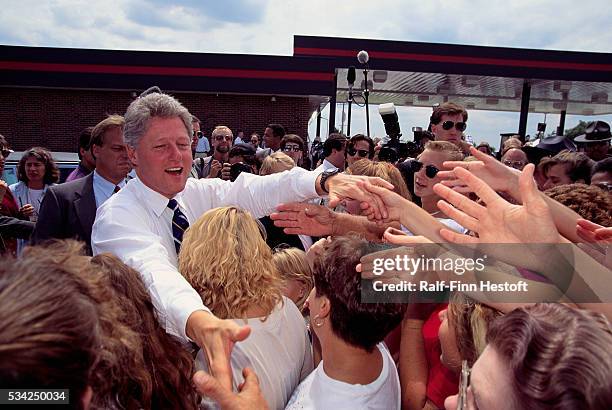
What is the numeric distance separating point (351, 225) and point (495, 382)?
171 centimetres

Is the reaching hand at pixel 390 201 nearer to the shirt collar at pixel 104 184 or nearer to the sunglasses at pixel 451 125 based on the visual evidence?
the shirt collar at pixel 104 184

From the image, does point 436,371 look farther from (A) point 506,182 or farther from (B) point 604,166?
(B) point 604,166

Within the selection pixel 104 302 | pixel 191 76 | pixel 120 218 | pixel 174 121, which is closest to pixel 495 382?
pixel 104 302

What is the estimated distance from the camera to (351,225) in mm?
2732

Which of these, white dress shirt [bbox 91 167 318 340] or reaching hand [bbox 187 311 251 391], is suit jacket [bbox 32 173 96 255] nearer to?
white dress shirt [bbox 91 167 318 340]

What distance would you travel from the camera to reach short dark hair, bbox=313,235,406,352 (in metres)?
1.84

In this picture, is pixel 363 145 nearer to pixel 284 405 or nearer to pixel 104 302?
pixel 284 405

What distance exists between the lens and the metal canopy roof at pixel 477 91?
1844cm

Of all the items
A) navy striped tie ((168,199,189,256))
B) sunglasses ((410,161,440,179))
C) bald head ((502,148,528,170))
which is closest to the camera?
navy striped tie ((168,199,189,256))

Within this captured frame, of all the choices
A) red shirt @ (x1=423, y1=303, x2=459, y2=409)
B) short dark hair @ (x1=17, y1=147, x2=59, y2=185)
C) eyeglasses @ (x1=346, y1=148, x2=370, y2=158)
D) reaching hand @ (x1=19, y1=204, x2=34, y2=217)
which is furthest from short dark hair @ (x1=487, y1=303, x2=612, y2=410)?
short dark hair @ (x1=17, y1=147, x2=59, y2=185)

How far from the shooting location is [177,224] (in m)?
2.41

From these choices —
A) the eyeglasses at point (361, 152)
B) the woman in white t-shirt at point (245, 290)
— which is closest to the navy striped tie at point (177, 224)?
the woman in white t-shirt at point (245, 290)

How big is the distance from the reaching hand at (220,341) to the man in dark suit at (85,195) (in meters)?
1.85

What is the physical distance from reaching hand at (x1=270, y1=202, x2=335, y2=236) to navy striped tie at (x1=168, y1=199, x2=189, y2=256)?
19.0 inches
